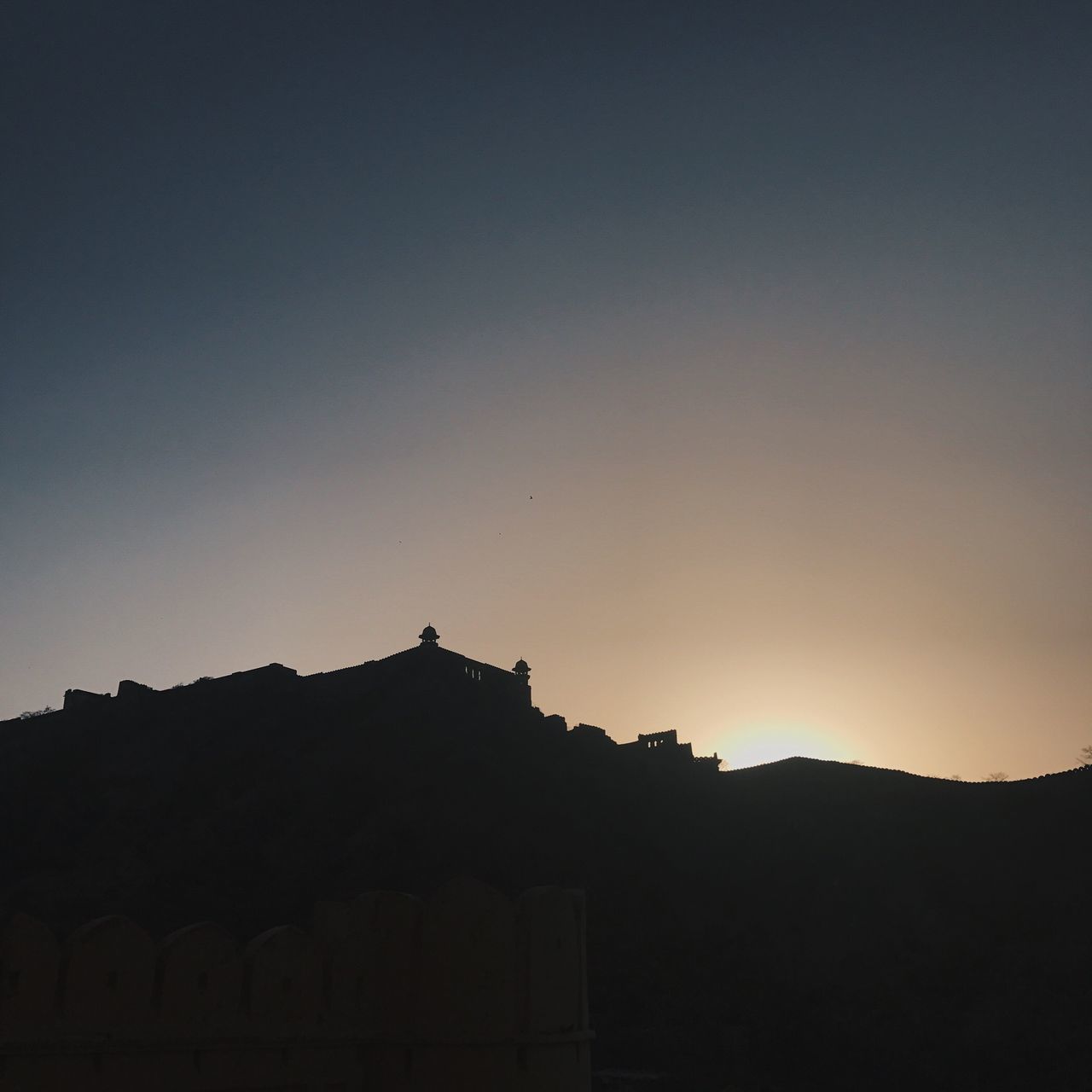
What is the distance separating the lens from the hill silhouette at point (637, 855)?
25.4 metres

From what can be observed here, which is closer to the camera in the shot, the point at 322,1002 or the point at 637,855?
the point at 322,1002

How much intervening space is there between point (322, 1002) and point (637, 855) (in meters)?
24.7

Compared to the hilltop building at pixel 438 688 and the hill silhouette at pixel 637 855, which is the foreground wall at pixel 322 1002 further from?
the hilltop building at pixel 438 688

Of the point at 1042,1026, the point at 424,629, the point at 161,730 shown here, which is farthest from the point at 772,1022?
the point at 161,730

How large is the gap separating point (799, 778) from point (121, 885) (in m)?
22.3

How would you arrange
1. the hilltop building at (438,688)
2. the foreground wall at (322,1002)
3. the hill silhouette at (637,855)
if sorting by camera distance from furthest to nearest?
1. the hilltop building at (438,688)
2. the hill silhouette at (637,855)
3. the foreground wall at (322,1002)

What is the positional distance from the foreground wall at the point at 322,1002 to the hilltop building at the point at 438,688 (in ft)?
95.9

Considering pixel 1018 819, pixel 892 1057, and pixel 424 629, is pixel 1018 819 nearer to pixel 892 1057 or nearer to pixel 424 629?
pixel 892 1057

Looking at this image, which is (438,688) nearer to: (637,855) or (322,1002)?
(637,855)

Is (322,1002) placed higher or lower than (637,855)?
lower

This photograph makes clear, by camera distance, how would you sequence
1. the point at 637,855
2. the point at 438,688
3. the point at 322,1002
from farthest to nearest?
1. the point at 438,688
2. the point at 637,855
3. the point at 322,1002

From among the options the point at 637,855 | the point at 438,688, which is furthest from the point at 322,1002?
the point at 438,688

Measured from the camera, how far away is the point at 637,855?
1339 inches

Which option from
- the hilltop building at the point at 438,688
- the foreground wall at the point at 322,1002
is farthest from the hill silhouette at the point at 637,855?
the foreground wall at the point at 322,1002
